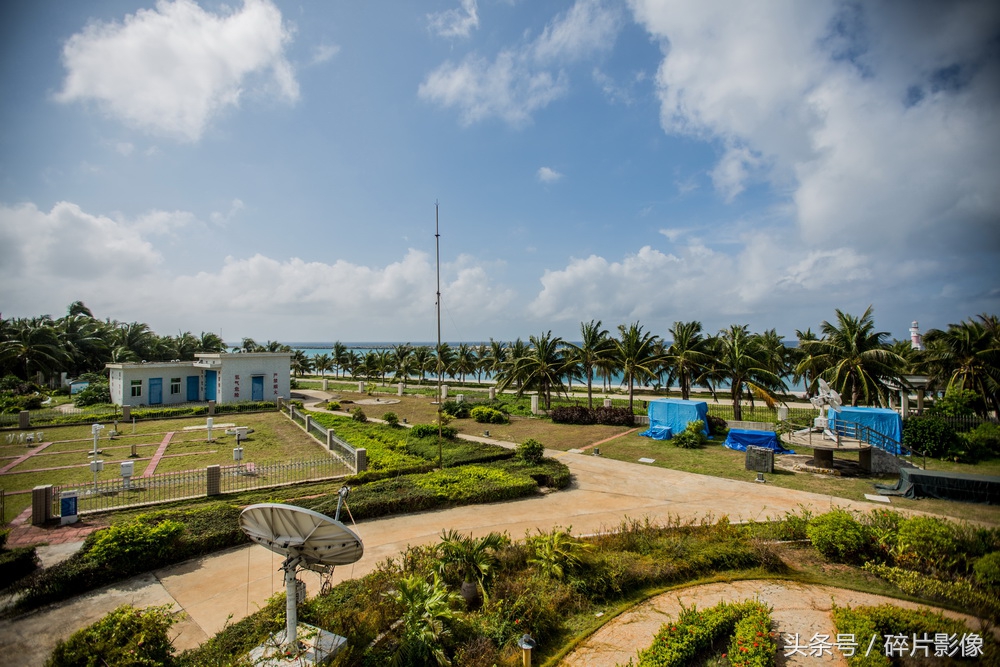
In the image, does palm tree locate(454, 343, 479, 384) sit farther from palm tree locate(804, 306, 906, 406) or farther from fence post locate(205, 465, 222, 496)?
fence post locate(205, 465, 222, 496)

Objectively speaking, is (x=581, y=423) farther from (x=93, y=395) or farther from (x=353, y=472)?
(x=93, y=395)

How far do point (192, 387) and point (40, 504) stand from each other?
3444cm

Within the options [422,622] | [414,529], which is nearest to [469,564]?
[422,622]

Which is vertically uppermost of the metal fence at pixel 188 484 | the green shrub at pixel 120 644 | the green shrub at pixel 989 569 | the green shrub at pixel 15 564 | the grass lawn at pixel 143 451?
the green shrub at pixel 120 644

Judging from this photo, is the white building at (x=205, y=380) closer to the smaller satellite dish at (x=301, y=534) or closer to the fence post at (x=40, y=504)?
the fence post at (x=40, y=504)

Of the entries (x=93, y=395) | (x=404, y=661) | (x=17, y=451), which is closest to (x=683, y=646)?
(x=404, y=661)

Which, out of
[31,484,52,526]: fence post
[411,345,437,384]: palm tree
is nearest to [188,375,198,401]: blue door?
[411,345,437,384]: palm tree

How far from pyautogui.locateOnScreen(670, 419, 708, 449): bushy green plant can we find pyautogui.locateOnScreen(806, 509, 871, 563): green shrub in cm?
1345

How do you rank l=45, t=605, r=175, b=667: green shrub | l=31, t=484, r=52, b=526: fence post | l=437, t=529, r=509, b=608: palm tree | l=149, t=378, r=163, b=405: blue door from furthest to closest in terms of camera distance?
l=149, t=378, r=163, b=405: blue door < l=31, t=484, r=52, b=526: fence post < l=437, t=529, r=509, b=608: palm tree < l=45, t=605, r=175, b=667: green shrub

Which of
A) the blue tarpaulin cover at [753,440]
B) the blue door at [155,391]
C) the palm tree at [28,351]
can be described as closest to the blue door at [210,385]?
the blue door at [155,391]

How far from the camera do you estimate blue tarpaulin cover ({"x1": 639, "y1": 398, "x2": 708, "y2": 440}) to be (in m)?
26.4

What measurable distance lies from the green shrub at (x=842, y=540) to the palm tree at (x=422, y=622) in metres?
9.47

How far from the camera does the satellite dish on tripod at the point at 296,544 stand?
6762mm

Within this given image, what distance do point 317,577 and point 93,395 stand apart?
42.6 meters
